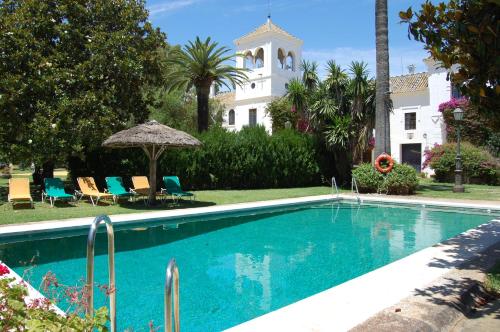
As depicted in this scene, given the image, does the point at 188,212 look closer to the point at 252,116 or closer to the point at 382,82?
the point at 382,82

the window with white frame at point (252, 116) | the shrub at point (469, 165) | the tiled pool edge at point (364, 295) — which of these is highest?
the window with white frame at point (252, 116)

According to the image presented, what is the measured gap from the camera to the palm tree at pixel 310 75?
24141mm

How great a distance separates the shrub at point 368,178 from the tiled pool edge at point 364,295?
11.3m

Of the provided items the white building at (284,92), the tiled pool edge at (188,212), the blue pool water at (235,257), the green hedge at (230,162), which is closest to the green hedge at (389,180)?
the tiled pool edge at (188,212)

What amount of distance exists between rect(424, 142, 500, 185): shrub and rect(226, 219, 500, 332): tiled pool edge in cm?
1921

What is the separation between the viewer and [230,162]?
20.9 meters

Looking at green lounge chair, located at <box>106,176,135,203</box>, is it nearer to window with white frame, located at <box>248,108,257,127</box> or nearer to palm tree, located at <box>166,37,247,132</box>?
palm tree, located at <box>166,37,247,132</box>

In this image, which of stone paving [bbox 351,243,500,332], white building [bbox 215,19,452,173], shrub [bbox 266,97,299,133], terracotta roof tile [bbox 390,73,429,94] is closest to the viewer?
stone paving [bbox 351,243,500,332]

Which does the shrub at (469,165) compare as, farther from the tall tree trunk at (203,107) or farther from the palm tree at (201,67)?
the tall tree trunk at (203,107)

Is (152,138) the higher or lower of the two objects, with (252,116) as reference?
lower

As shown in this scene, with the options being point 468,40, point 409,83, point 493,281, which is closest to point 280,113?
point 409,83

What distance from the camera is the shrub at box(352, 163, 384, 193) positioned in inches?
750

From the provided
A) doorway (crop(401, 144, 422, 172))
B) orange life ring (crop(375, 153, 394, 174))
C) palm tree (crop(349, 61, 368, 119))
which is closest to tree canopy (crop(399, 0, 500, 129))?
orange life ring (crop(375, 153, 394, 174))

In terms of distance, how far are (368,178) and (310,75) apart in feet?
25.8
